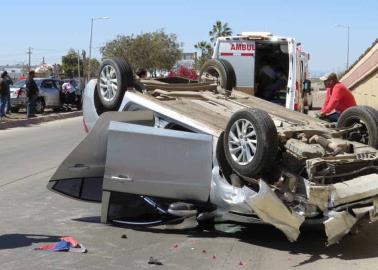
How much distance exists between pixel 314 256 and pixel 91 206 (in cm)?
344

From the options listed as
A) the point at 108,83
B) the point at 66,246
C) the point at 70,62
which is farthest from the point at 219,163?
the point at 70,62

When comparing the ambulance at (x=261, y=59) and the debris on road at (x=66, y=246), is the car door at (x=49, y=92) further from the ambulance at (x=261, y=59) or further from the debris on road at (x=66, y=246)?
the debris on road at (x=66, y=246)

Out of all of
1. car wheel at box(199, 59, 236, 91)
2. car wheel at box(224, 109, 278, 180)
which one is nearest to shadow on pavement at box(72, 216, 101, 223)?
car wheel at box(224, 109, 278, 180)

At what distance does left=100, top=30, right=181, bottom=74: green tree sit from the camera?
198 ft

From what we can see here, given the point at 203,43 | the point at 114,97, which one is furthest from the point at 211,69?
the point at 203,43

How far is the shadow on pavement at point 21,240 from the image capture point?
6.08 metres

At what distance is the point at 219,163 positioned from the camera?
20.6 ft

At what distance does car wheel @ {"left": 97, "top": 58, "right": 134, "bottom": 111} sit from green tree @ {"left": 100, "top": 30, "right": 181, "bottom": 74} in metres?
52.0

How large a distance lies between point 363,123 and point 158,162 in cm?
240

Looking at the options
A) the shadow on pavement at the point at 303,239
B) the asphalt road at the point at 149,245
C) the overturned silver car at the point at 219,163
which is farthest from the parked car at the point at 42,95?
the shadow on pavement at the point at 303,239

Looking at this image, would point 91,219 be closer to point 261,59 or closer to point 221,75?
point 221,75

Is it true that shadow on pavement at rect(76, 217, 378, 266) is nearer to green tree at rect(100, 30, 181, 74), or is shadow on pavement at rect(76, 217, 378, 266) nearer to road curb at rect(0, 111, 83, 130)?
road curb at rect(0, 111, 83, 130)

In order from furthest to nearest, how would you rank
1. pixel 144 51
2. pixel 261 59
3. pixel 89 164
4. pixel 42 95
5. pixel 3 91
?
pixel 144 51 < pixel 42 95 < pixel 3 91 < pixel 261 59 < pixel 89 164

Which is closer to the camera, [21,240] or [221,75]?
[21,240]
